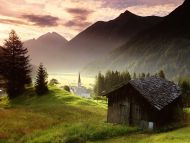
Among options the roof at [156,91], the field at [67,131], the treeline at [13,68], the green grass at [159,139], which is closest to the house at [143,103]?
the roof at [156,91]

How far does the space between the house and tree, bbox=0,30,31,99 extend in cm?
4414

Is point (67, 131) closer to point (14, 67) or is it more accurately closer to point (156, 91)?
point (156, 91)

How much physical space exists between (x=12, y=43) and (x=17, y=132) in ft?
179

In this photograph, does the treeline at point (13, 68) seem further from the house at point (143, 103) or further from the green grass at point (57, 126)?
the house at point (143, 103)

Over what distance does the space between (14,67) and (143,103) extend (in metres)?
52.3

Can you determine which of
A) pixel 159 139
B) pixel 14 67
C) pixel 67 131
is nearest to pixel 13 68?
→ pixel 14 67

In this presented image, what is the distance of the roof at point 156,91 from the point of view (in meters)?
49.0

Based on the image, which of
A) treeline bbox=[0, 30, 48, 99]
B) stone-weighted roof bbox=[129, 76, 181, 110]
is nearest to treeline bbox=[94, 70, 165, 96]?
treeline bbox=[0, 30, 48, 99]

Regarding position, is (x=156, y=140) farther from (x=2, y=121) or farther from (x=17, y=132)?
(x=2, y=121)

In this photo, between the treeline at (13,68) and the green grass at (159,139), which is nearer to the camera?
the green grass at (159,139)

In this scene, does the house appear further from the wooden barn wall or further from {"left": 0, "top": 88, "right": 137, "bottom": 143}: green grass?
{"left": 0, "top": 88, "right": 137, "bottom": 143}: green grass

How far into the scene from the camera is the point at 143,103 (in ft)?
162

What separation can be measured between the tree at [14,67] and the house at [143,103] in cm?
4414

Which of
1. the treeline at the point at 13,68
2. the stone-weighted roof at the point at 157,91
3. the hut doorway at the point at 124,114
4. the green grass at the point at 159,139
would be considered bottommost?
the green grass at the point at 159,139
